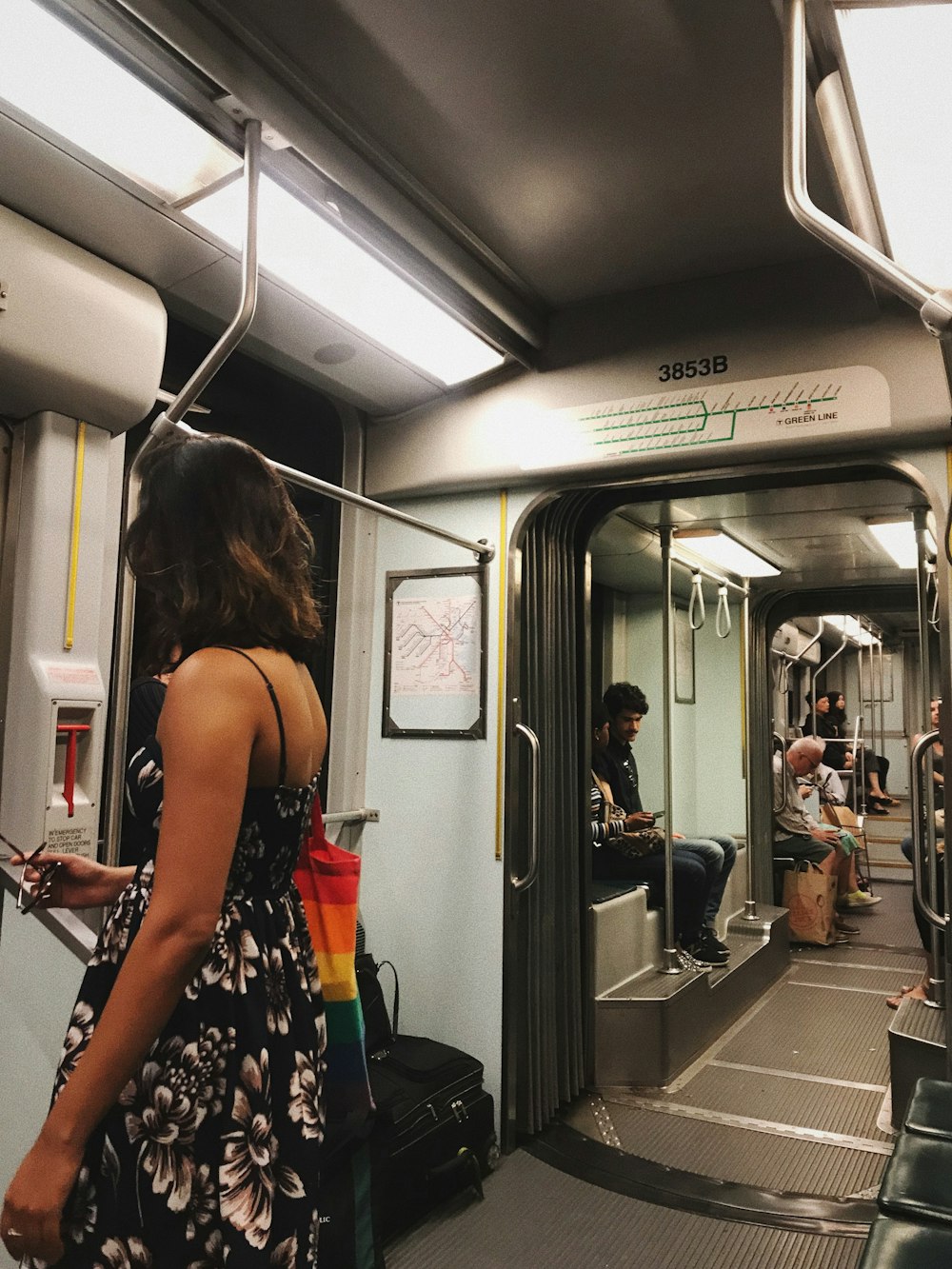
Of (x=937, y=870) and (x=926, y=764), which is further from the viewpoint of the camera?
(x=937, y=870)

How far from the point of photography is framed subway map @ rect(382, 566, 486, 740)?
3271 mm

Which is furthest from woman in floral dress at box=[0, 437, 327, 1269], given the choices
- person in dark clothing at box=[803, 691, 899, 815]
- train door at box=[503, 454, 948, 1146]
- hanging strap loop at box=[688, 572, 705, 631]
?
person in dark clothing at box=[803, 691, 899, 815]

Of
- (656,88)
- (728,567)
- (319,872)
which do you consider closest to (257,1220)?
(319,872)

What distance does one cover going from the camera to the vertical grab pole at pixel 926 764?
3.04 meters

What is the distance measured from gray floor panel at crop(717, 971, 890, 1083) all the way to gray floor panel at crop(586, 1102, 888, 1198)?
2.55ft

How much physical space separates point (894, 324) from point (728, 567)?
11.2ft

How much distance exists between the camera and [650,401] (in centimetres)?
297

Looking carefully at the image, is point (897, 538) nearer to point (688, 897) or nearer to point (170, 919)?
point (688, 897)

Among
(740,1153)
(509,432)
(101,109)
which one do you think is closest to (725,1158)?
(740,1153)

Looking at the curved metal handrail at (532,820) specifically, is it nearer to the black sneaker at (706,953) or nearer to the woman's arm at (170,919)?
the black sneaker at (706,953)

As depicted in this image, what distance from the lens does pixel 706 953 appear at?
4.71 meters

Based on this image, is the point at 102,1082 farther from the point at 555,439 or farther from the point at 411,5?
the point at 555,439

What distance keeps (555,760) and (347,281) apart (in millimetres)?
1827

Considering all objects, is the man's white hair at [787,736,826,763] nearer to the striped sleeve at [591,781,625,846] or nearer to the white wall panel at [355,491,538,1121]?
the striped sleeve at [591,781,625,846]
